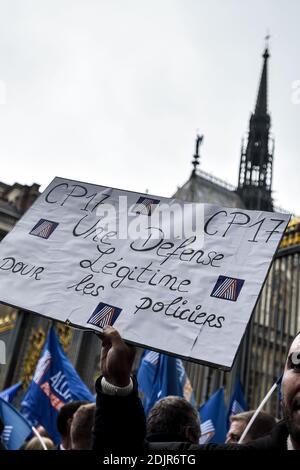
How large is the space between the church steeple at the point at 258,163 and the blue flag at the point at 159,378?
25.1 m

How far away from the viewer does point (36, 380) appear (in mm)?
7133

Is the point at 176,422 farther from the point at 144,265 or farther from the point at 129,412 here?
the point at 129,412

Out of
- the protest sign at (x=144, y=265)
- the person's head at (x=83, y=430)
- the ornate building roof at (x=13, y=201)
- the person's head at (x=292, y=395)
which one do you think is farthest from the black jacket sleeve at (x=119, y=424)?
the ornate building roof at (x=13, y=201)

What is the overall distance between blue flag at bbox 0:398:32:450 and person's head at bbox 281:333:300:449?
5.37 m

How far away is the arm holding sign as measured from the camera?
168cm

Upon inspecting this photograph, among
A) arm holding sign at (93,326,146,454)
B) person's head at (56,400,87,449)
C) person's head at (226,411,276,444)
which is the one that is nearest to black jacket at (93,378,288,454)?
arm holding sign at (93,326,146,454)

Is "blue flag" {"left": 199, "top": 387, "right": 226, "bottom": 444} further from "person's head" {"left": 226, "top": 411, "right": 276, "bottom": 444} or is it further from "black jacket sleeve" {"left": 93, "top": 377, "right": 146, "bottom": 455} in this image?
"black jacket sleeve" {"left": 93, "top": 377, "right": 146, "bottom": 455}

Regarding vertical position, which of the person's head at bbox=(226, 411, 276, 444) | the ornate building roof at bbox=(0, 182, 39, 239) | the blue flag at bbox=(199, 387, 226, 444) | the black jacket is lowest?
the black jacket

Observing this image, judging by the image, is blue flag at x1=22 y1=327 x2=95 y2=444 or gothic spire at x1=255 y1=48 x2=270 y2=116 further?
gothic spire at x1=255 y1=48 x2=270 y2=116

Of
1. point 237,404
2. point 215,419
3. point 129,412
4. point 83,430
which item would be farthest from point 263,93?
point 129,412

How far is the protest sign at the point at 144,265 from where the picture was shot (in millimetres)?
2420

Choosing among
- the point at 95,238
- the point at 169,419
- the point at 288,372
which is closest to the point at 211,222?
the point at 95,238

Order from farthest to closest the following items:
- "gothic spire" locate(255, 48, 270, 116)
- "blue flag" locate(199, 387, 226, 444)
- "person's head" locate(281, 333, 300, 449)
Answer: "gothic spire" locate(255, 48, 270, 116)
"blue flag" locate(199, 387, 226, 444)
"person's head" locate(281, 333, 300, 449)

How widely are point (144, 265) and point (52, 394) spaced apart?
481cm
